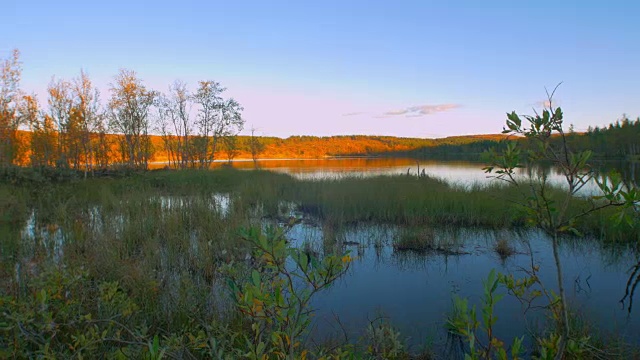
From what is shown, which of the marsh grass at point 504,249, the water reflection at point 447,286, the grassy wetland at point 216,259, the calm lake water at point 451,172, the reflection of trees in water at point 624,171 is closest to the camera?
the reflection of trees in water at point 624,171

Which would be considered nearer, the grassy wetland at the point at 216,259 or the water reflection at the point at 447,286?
the grassy wetland at the point at 216,259

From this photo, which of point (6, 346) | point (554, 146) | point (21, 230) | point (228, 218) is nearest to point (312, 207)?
point (228, 218)

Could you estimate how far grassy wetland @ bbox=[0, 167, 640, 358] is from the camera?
254 cm

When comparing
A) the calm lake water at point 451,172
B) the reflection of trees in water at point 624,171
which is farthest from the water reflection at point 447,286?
the calm lake water at point 451,172

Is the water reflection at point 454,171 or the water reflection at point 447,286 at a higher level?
the water reflection at point 454,171

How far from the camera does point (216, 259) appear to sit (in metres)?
6.03

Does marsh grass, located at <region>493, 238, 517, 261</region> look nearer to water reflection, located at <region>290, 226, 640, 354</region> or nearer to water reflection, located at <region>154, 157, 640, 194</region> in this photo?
water reflection, located at <region>290, 226, 640, 354</region>

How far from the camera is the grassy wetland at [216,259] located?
254cm

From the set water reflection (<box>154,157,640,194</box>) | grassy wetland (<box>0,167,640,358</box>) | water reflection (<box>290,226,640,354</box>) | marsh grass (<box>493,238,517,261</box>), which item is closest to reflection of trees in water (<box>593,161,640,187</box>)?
water reflection (<box>154,157,640,194</box>)

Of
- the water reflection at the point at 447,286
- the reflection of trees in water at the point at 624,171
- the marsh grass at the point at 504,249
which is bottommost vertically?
the water reflection at the point at 447,286

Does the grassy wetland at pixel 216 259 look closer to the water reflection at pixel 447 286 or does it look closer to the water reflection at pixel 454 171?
the water reflection at pixel 447 286

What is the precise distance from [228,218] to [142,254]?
230cm

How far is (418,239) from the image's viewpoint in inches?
295

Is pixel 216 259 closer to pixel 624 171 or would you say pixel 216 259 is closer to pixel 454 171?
pixel 624 171
